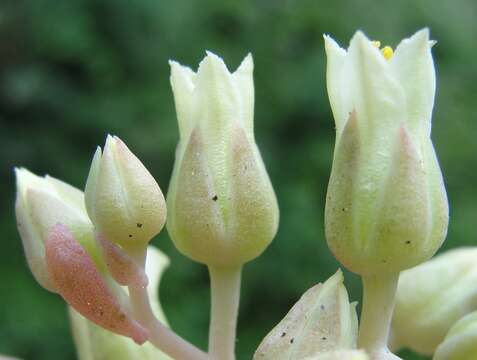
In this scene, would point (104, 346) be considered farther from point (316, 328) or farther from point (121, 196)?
point (316, 328)

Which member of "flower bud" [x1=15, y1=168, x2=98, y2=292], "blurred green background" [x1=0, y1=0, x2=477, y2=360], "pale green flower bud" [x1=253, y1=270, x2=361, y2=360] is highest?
"blurred green background" [x1=0, y1=0, x2=477, y2=360]

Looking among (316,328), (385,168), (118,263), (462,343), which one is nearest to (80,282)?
(118,263)

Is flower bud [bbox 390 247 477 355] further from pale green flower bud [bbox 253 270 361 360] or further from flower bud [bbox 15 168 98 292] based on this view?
flower bud [bbox 15 168 98 292]

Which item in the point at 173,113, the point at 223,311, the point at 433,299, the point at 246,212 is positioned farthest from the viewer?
the point at 173,113

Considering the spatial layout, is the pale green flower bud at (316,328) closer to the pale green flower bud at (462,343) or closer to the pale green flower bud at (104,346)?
the pale green flower bud at (462,343)

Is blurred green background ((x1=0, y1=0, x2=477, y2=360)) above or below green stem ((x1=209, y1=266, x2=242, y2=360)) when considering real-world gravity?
above

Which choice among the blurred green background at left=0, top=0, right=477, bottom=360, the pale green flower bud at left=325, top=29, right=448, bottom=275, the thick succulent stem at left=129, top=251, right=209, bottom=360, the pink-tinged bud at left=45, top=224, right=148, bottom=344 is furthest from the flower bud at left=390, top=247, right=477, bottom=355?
the blurred green background at left=0, top=0, right=477, bottom=360
